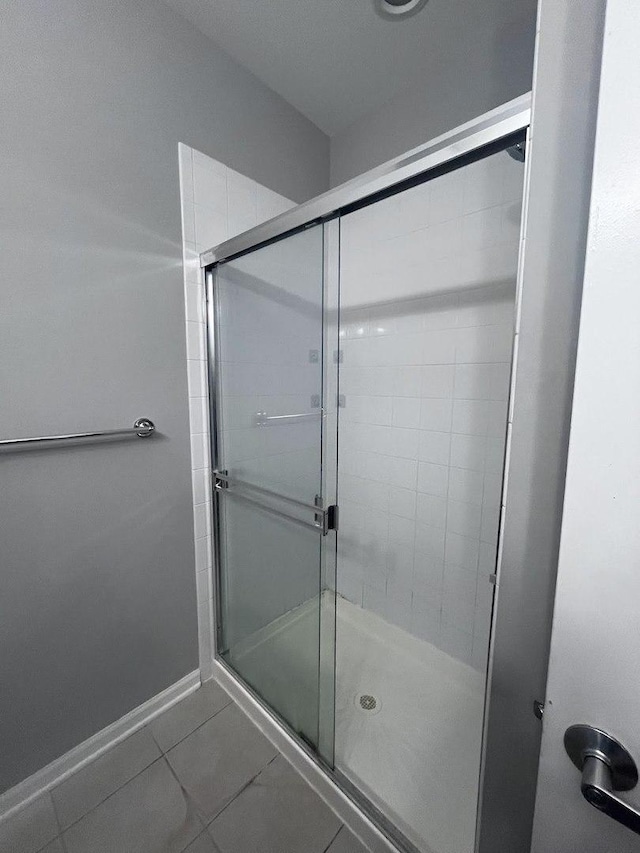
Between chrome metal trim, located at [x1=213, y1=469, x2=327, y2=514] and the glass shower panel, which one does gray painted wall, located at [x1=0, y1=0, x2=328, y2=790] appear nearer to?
chrome metal trim, located at [x1=213, y1=469, x2=327, y2=514]

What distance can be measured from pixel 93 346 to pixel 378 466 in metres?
1.25

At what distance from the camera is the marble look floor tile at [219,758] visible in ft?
3.38

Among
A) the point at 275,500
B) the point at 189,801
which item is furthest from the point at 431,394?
the point at 189,801

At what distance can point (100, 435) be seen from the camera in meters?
1.03

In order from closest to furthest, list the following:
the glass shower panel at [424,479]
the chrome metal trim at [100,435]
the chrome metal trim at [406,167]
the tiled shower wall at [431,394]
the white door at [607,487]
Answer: the white door at [607,487], the chrome metal trim at [406,167], the chrome metal trim at [100,435], the glass shower panel at [424,479], the tiled shower wall at [431,394]

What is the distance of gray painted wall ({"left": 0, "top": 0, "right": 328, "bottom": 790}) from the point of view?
0.90 metres

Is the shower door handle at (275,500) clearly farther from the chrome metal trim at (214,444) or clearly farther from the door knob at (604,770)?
the door knob at (604,770)

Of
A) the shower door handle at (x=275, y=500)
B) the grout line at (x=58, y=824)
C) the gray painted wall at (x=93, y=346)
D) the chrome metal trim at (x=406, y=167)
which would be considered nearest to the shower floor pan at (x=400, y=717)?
the shower door handle at (x=275, y=500)

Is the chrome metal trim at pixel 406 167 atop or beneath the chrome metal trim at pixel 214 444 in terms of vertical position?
atop

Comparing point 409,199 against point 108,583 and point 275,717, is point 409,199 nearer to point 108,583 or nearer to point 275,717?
point 108,583

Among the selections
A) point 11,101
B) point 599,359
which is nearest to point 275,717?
point 599,359

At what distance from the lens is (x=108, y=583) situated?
1117 mm

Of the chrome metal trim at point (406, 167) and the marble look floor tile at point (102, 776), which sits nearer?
the chrome metal trim at point (406, 167)

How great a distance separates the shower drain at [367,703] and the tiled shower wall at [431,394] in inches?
14.9
